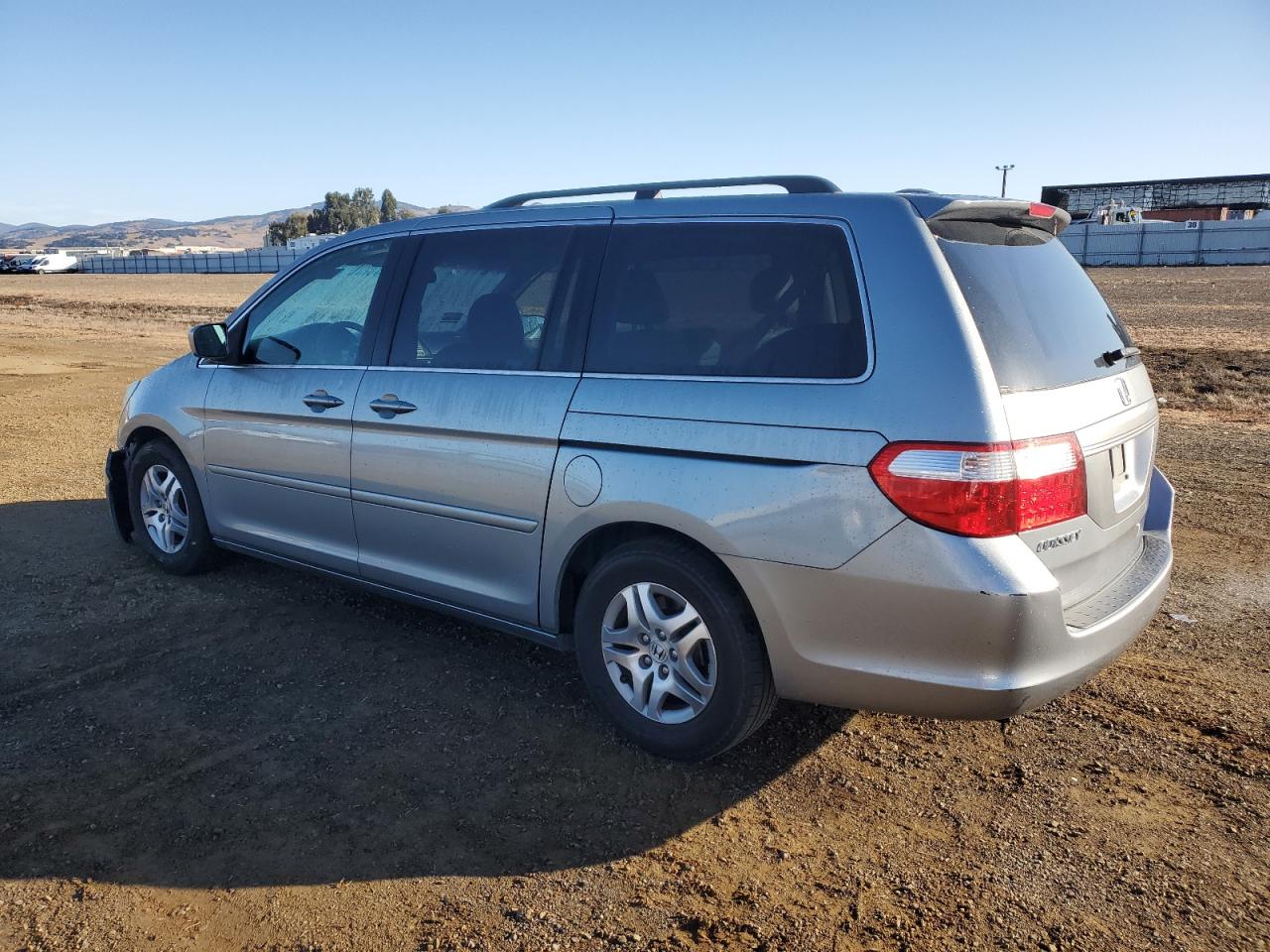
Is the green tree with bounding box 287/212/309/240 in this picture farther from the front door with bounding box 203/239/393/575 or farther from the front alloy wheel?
the front door with bounding box 203/239/393/575

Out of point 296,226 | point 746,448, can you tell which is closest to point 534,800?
point 746,448

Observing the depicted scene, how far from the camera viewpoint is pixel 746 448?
10.4 feet

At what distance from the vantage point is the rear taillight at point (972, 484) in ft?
9.21

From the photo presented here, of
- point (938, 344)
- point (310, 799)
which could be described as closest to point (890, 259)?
point (938, 344)

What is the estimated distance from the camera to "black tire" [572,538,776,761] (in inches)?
129

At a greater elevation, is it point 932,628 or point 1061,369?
point 1061,369

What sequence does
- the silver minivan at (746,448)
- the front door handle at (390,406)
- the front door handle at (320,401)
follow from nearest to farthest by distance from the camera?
the silver minivan at (746,448)
the front door handle at (390,406)
the front door handle at (320,401)

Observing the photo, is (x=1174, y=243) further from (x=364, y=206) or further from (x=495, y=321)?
(x=364, y=206)

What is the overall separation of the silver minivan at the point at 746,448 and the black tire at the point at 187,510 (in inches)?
37.9

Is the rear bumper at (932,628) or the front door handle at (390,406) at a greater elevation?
the front door handle at (390,406)

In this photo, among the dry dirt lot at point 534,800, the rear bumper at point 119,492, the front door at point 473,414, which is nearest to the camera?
the dry dirt lot at point 534,800

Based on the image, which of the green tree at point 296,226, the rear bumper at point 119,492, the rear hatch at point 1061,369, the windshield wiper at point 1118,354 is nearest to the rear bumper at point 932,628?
the rear hatch at point 1061,369

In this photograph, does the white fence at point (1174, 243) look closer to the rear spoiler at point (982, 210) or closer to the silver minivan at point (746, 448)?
the rear spoiler at point (982, 210)

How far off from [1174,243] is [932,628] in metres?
52.9
